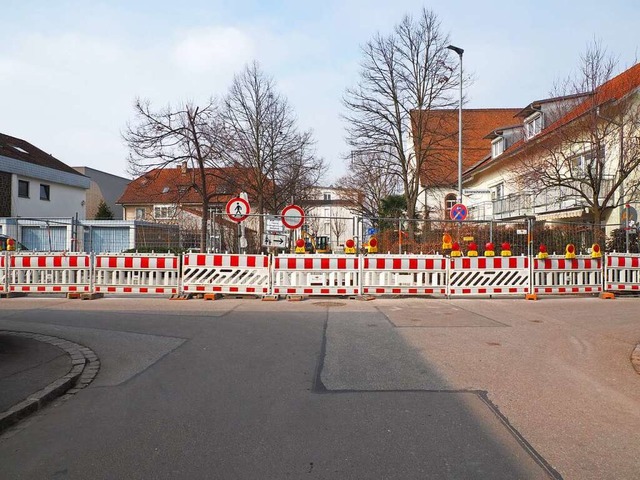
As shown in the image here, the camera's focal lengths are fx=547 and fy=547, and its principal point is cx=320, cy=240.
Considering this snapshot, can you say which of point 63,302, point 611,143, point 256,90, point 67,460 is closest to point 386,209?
point 256,90

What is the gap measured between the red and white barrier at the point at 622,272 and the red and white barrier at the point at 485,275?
8.71ft

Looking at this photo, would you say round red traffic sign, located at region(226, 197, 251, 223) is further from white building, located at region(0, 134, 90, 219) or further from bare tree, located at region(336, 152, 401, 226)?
white building, located at region(0, 134, 90, 219)

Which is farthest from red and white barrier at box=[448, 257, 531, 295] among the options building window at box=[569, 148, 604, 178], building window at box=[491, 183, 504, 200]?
building window at box=[491, 183, 504, 200]

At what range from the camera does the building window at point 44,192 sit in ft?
139

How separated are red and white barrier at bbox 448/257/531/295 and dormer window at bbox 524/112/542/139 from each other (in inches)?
788

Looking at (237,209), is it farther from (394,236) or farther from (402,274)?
(394,236)

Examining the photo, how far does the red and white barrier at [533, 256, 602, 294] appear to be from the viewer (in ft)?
49.4

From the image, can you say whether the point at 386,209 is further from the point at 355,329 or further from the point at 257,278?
the point at 355,329

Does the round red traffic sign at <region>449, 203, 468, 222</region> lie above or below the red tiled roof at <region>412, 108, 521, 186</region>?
below

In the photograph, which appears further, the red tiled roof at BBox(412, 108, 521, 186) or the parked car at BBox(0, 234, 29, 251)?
the red tiled roof at BBox(412, 108, 521, 186)

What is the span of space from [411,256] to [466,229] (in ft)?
19.8

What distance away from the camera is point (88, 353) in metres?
7.75

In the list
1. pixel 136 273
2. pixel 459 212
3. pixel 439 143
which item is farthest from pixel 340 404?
pixel 439 143

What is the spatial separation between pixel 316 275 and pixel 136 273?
4.84 metres
